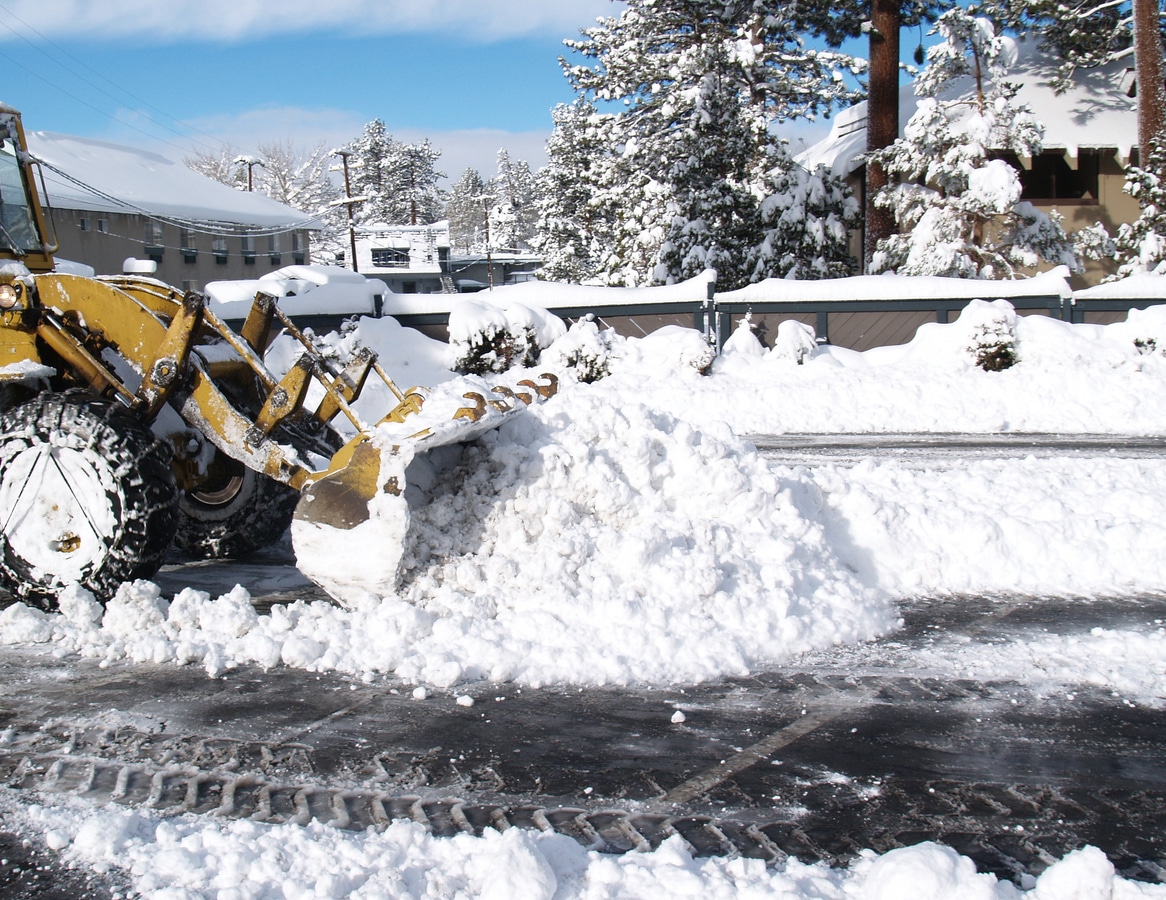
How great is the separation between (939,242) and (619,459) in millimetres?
17629

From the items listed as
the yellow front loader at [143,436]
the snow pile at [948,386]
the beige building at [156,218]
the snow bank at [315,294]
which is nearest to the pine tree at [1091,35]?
the snow pile at [948,386]

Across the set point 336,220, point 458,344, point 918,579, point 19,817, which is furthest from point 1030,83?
point 336,220

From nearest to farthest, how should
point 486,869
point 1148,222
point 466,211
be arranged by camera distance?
point 486,869, point 1148,222, point 466,211

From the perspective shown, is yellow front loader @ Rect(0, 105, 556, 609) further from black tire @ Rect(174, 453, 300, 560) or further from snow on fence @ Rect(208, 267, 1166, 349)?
snow on fence @ Rect(208, 267, 1166, 349)

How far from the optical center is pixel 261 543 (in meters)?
7.04

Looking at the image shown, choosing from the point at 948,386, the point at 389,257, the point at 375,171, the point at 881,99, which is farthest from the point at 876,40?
the point at 375,171

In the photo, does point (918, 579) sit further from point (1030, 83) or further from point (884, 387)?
point (1030, 83)

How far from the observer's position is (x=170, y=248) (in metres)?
36.3

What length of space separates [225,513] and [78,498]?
4.96 ft

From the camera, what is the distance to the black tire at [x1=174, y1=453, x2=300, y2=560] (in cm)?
682

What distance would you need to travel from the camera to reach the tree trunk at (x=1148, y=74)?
21016 mm

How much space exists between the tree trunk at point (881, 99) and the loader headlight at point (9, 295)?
2060 centimetres

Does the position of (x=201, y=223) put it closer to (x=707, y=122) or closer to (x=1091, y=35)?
(x=707, y=122)

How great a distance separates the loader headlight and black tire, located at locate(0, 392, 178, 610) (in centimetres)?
56
